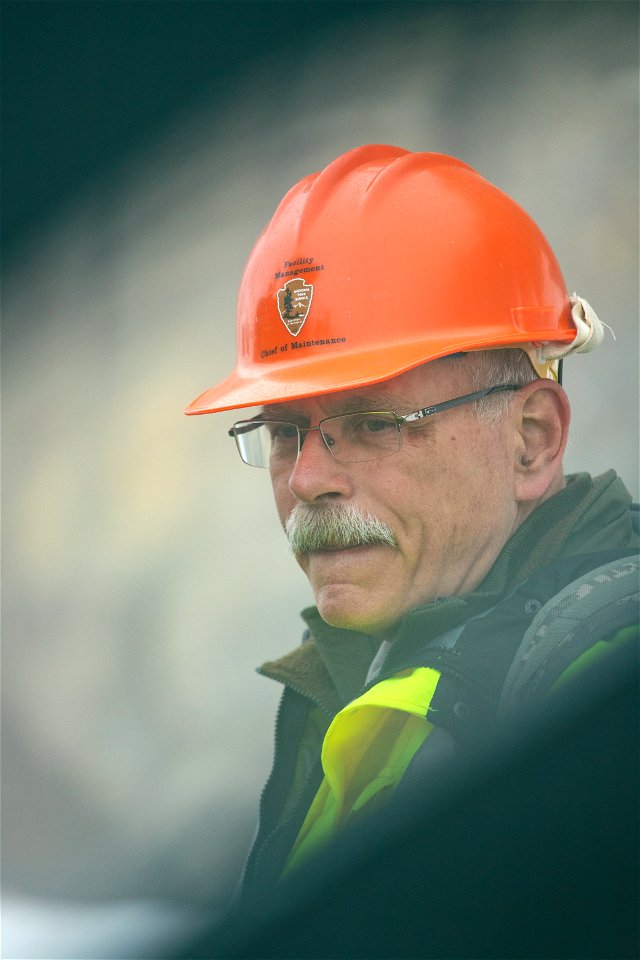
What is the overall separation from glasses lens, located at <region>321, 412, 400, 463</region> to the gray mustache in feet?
0.33

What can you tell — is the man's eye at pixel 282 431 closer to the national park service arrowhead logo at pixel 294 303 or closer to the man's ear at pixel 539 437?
the national park service arrowhead logo at pixel 294 303

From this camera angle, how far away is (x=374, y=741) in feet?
5.51

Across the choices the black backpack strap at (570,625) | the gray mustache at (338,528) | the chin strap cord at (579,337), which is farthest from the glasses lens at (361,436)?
the black backpack strap at (570,625)

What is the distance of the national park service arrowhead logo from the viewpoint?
1927 millimetres

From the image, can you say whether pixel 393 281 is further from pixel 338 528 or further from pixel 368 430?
pixel 338 528

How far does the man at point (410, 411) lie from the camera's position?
70.9 inches

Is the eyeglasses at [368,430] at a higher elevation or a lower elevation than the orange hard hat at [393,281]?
lower

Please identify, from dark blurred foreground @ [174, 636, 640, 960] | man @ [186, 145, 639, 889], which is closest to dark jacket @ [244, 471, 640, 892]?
man @ [186, 145, 639, 889]

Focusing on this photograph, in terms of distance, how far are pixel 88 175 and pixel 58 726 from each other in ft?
5.97

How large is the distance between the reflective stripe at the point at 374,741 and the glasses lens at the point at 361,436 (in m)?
0.44

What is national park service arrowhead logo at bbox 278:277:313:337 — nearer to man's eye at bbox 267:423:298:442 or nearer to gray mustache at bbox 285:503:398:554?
man's eye at bbox 267:423:298:442

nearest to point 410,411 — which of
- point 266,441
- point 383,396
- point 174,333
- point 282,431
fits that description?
point 383,396

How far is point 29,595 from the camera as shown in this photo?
3.42 m

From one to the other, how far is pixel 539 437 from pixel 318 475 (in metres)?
0.44
